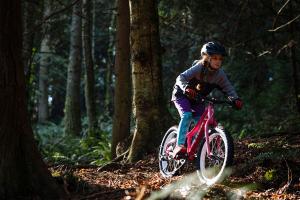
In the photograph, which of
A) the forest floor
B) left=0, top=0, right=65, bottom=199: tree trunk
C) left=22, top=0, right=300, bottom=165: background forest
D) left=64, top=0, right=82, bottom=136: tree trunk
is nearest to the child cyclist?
the forest floor

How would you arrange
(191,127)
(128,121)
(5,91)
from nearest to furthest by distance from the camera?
(5,91) → (191,127) → (128,121)

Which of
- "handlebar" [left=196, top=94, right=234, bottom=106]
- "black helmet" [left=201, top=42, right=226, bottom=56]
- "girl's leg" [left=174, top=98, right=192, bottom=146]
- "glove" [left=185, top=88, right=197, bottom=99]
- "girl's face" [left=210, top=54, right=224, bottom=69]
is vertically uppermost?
"black helmet" [left=201, top=42, right=226, bottom=56]

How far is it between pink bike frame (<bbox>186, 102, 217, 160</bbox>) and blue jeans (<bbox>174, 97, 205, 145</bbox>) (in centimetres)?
10

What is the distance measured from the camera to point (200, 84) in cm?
723

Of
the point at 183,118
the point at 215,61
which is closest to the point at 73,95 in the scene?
the point at 183,118

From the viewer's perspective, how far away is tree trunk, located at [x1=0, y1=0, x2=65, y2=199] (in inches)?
245

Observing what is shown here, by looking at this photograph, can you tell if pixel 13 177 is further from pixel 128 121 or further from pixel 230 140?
pixel 128 121

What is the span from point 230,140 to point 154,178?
6.82ft

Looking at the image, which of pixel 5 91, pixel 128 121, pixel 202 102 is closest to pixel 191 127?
pixel 202 102

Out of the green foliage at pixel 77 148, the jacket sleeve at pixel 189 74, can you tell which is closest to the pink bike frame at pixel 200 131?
the jacket sleeve at pixel 189 74

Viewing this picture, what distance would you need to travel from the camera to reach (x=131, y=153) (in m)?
9.77

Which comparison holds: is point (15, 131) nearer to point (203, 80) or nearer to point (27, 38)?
point (203, 80)

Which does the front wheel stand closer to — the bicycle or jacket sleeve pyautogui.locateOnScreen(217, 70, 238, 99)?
the bicycle

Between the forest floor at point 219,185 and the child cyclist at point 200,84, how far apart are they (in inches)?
30.7
